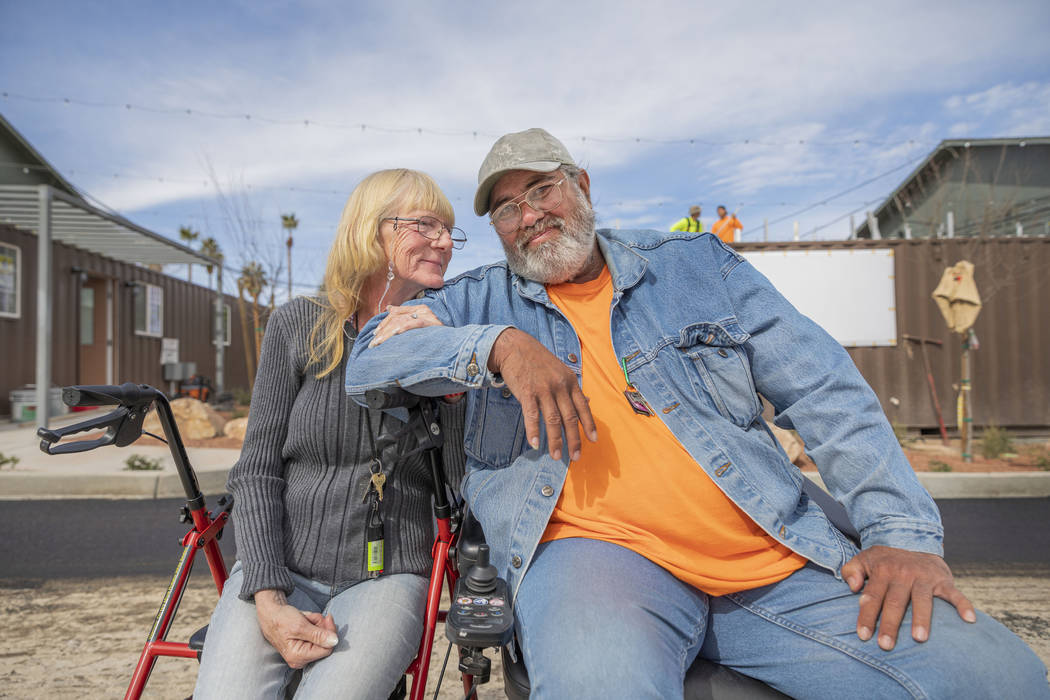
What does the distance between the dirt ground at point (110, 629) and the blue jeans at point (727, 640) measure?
148 cm

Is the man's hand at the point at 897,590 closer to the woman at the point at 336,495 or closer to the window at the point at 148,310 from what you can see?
the woman at the point at 336,495

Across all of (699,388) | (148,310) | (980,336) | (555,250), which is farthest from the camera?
(148,310)

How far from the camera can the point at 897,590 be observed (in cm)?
146

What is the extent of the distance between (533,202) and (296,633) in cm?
142

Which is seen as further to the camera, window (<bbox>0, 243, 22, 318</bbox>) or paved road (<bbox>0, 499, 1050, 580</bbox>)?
window (<bbox>0, 243, 22, 318</bbox>)

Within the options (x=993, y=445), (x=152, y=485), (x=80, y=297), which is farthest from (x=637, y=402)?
(x=80, y=297)

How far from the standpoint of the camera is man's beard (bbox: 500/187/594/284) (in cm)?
202

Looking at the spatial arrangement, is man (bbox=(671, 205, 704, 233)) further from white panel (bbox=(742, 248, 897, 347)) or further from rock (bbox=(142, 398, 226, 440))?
rock (bbox=(142, 398, 226, 440))

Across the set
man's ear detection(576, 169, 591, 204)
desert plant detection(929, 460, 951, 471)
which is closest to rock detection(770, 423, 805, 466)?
desert plant detection(929, 460, 951, 471)

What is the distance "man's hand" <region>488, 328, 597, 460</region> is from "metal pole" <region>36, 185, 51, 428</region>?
32.5 ft

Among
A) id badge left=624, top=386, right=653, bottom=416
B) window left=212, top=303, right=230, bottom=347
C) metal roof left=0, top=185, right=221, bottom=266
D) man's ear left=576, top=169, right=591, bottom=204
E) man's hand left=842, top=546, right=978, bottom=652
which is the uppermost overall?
metal roof left=0, top=185, right=221, bottom=266

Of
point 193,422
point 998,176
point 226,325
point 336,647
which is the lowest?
point 193,422

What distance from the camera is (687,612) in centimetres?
153

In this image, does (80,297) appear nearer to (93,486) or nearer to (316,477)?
(93,486)
